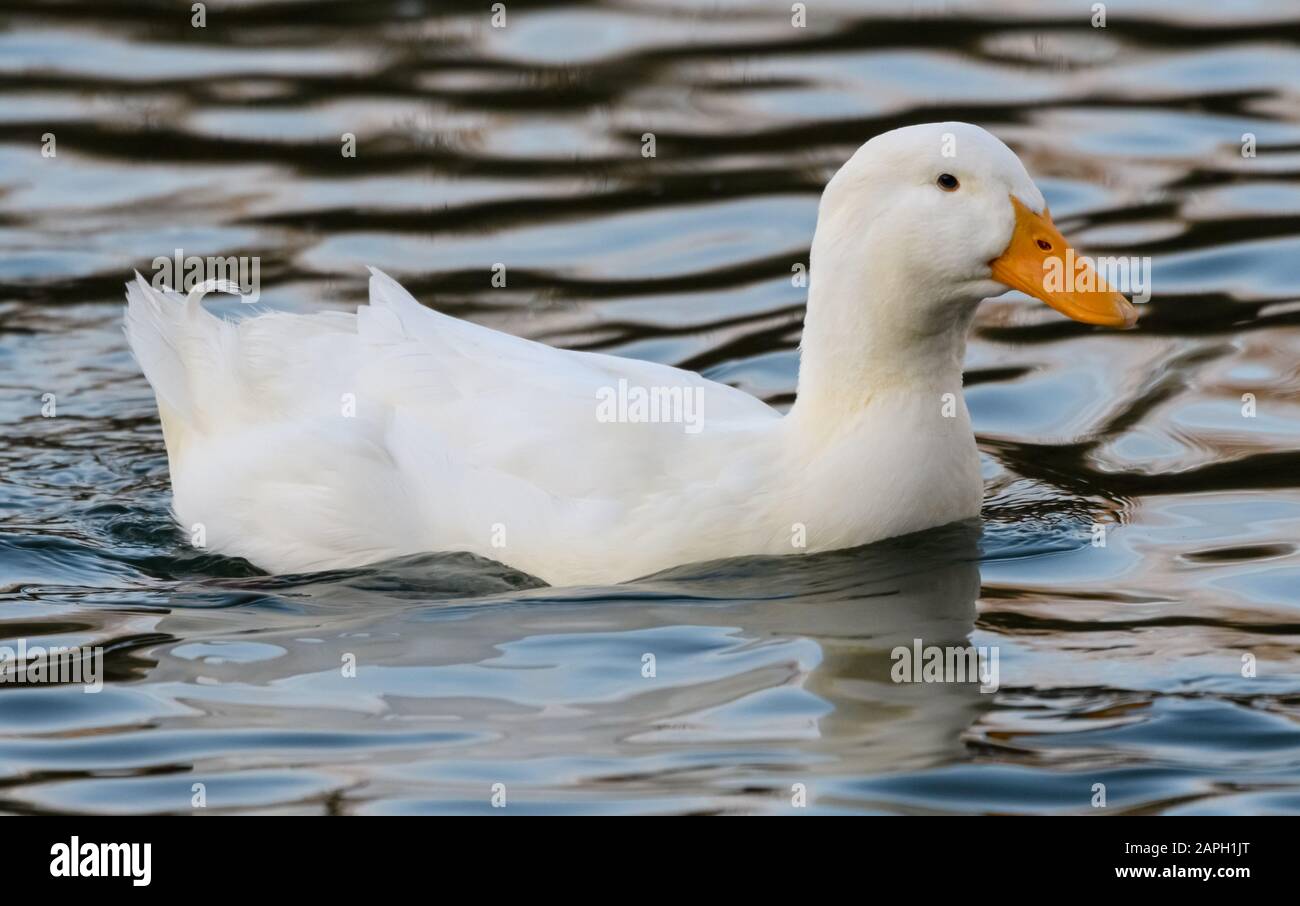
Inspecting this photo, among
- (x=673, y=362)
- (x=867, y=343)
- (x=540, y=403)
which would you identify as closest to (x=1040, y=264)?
(x=867, y=343)

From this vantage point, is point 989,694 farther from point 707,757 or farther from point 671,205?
point 671,205

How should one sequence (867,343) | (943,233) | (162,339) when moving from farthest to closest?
(162,339) < (867,343) < (943,233)

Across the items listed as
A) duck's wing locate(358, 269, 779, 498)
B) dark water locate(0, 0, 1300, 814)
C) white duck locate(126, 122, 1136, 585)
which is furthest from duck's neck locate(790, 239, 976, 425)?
dark water locate(0, 0, 1300, 814)

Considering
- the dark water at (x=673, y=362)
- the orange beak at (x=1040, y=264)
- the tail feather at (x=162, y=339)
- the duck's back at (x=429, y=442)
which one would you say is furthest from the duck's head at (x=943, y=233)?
the tail feather at (x=162, y=339)

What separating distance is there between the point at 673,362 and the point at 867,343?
287 cm

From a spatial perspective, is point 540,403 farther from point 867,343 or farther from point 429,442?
point 867,343

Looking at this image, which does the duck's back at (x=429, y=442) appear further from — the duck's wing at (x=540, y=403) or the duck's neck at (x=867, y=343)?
the duck's neck at (x=867, y=343)

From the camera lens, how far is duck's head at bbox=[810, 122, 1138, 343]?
6543mm

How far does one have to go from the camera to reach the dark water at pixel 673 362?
576 centimetres

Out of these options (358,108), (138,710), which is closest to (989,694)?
(138,710)

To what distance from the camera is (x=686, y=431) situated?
23.0ft

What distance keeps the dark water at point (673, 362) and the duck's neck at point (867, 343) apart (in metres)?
0.53

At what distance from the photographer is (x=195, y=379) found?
25.6 feet

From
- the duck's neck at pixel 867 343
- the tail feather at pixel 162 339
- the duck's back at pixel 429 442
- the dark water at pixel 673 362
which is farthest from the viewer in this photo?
the tail feather at pixel 162 339
